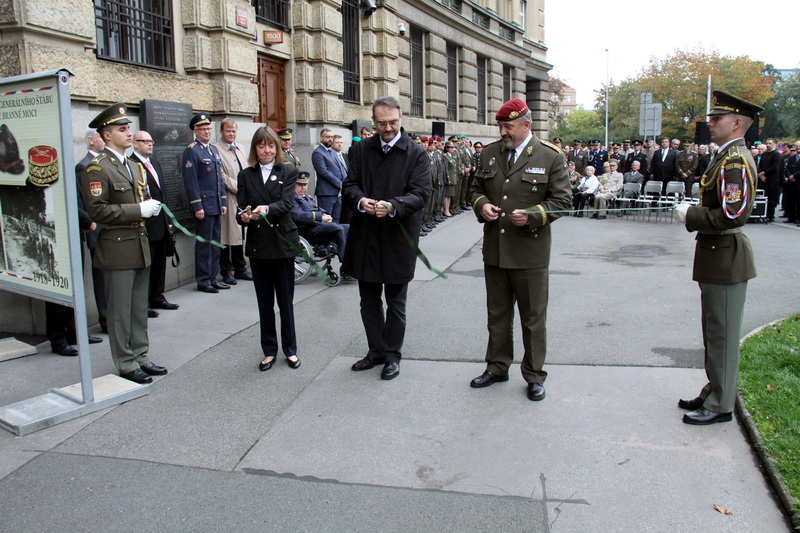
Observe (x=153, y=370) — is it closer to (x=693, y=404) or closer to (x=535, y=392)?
(x=535, y=392)

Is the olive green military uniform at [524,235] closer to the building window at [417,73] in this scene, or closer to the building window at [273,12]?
the building window at [273,12]

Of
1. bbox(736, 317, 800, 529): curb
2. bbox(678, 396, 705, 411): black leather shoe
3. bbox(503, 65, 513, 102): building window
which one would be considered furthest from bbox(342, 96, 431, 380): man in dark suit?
bbox(503, 65, 513, 102): building window

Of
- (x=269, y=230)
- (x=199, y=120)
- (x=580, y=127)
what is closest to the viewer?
(x=269, y=230)

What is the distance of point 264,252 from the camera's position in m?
5.52

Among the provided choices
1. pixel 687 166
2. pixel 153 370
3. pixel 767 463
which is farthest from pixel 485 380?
pixel 687 166

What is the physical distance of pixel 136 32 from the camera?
8.64 metres

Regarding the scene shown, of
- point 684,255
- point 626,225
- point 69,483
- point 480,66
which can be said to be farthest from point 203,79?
point 480,66

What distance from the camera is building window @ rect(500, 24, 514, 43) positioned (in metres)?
27.5

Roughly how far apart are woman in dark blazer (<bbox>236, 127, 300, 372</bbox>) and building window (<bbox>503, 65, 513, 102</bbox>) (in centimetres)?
2442

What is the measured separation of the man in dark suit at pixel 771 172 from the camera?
16.9 m

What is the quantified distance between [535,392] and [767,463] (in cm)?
155

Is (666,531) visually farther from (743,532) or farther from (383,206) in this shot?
(383,206)

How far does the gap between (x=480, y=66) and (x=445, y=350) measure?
71.2 ft

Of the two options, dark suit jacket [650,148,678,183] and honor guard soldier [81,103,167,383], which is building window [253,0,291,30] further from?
dark suit jacket [650,148,678,183]
